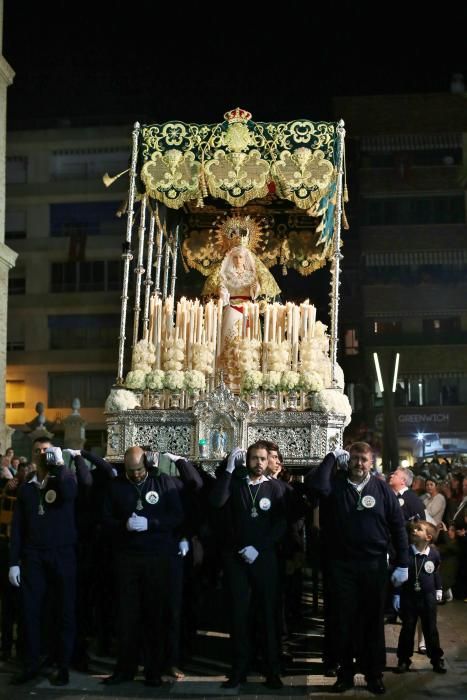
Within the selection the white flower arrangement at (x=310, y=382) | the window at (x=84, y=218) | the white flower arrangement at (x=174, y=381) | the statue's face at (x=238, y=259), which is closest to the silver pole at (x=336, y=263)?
the white flower arrangement at (x=310, y=382)

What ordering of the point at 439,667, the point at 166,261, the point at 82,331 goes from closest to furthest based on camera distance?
the point at 439,667
the point at 166,261
the point at 82,331

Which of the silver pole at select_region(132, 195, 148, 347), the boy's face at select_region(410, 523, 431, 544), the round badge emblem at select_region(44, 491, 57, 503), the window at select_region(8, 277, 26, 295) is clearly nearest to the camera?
the round badge emblem at select_region(44, 491, 57, 503)

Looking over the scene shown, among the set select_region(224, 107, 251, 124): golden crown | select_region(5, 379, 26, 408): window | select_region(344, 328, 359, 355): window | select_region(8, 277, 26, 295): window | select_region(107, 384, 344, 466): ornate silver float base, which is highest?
select_region(8, 277, 26, 295): window

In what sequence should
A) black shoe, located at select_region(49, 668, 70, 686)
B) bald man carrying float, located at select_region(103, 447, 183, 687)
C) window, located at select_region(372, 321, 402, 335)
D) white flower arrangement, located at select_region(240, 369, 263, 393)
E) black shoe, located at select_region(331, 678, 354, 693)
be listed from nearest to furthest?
black shoe, located at select_region(331, 678, 354, 693)
black shoe, located at select_region(49, 668, 70, 686)
bald man carrying float, located at select_region(103, 447, 183, 687)
white flower arrangement, located at select_region(240, 369, 263, 393)
window, located at select_region(372, 321, 402, 335)

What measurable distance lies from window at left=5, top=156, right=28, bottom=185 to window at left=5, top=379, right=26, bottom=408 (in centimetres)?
876

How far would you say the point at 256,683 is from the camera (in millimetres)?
8438

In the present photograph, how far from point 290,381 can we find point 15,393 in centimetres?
3217

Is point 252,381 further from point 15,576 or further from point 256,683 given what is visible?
point 15,576

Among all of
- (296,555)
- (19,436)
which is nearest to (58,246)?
(19,436)

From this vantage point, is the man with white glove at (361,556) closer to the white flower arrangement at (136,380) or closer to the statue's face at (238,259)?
the white flower arrangement at (136,380)

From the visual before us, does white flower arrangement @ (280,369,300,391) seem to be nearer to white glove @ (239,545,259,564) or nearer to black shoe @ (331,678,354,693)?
white glove @ (239,545,259,564)

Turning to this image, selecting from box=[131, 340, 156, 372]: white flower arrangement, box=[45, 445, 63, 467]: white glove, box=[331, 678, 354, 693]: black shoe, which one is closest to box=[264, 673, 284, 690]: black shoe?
box=[331, 678, 354, 693]: black shoe

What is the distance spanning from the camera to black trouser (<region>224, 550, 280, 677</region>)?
8.38 metres

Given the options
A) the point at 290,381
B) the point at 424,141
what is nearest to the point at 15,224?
the point at 424,141
